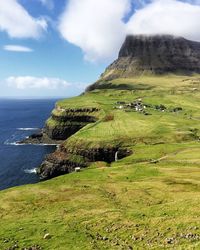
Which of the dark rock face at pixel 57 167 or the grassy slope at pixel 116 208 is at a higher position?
the grassy slope at pixel 116 208

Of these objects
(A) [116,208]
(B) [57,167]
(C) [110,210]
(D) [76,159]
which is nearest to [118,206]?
(A) [116,208]

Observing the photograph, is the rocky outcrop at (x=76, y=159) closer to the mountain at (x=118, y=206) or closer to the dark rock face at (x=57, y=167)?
the dark rock face at (x=57, y=167)

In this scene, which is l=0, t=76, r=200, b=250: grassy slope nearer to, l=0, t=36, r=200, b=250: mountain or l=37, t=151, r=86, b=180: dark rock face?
l=0, t=36, r=200, b=250: mountain

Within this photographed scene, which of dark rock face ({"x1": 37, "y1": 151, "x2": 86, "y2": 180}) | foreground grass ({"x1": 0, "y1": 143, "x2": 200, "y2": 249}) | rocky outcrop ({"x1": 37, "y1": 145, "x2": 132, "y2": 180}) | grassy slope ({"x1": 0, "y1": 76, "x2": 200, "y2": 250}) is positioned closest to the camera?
foreground grass ({"x1": 0, "y1": 143, "x2": 200, "y2": 249})

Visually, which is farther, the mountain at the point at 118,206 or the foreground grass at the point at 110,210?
the mountain at the point at 118,206

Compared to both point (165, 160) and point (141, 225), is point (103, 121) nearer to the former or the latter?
point (165, 160)

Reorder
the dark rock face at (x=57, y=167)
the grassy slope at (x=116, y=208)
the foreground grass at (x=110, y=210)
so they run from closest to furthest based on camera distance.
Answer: the foreground grass at (x=110, y=210)
the grassy slope at (x=116, y=208)
the dark rock face at (x=57, y=167)

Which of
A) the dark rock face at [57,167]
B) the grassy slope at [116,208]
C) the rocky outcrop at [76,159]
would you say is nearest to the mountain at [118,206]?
the grassy slope at [116,208]

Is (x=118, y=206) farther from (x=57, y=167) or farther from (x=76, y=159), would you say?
(x=57, y=167)

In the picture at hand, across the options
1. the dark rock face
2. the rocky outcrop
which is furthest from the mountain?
the dark rock face

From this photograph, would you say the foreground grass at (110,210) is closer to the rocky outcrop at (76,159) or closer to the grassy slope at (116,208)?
the grassy slope at (116,208)

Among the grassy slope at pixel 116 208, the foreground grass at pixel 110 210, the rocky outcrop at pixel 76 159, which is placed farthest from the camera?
the rocky outcrop at pixel 76 159

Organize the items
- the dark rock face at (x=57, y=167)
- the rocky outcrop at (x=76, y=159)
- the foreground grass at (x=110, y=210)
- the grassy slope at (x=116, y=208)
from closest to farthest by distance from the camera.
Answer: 1. the foreground grass at (x=110, y=210)
2. the grassy slope at (x=116, y=208)
3. the rocky outcrop at (x=76, y=159)
4. the dark rock face at (x=57, y=167)

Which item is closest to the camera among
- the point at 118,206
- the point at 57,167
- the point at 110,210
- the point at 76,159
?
the point at 110,210
